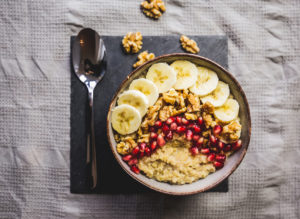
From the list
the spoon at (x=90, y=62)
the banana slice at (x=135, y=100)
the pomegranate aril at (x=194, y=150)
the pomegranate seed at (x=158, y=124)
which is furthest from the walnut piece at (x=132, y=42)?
the pomegranate aril at (x=194, y=150)

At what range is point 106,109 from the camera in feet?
7.11

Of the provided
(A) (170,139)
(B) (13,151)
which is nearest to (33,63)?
(B) (13,151)

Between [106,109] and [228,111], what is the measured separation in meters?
0.81

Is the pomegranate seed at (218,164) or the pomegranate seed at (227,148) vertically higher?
the pomegranate seed at (227,148)

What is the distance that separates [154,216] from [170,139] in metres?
0.63

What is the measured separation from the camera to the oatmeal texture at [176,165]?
1.94 meters

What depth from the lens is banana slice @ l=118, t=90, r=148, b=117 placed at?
191cm

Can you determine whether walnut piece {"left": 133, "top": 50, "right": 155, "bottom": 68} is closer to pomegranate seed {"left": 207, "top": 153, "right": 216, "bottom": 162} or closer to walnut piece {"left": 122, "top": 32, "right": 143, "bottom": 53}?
walnut piece {"left": 122, "top": 32, "right": 143, "bottom": 53}

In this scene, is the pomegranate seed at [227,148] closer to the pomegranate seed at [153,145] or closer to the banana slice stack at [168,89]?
the banana slice stack at [168,89]

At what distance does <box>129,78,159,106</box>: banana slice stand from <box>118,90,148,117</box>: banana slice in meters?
0.04

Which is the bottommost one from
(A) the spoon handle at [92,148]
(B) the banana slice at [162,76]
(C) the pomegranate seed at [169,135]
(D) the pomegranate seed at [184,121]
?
(A) the spoon handle at [92,148]

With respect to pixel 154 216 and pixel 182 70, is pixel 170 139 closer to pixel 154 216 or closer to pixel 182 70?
pixel 182 70

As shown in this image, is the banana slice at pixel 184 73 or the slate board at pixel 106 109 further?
the slate board at pixel 106 109

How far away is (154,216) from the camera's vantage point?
86.7 inches
